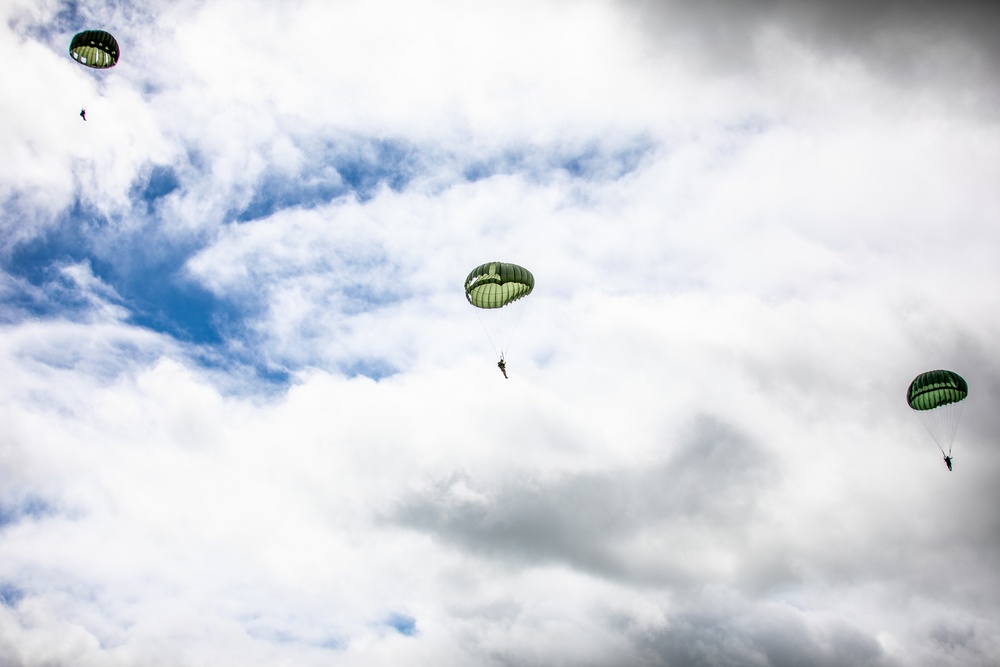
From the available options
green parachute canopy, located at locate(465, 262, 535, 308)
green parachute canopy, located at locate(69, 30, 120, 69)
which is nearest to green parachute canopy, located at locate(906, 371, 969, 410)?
green parachute canopy, located at locate(465, 262, 535, 308)

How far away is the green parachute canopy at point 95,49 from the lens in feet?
215

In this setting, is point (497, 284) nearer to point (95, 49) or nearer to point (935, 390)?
point (935, 390)

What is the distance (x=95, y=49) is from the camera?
6625 cm

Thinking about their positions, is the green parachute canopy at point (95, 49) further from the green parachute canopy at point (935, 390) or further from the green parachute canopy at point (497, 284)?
the green parachute canopy at point (935, 390)

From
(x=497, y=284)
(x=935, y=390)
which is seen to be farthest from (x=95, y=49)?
(x=935, y=390)

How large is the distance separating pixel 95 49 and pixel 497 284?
153ft

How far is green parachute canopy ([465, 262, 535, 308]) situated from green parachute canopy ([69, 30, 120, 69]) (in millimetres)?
43408

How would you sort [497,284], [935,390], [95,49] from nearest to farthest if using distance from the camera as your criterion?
[497,284] < [935,390] < [95,49]

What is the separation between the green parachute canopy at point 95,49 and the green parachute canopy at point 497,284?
142 ft

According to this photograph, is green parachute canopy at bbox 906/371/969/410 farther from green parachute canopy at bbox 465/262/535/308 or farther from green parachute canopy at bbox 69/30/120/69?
Answer: green parachute canopy at bbox 69/30/120/69

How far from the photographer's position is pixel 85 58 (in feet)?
216

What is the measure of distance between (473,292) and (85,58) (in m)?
45.3

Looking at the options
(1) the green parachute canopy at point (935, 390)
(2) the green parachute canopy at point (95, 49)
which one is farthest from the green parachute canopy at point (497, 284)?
(2) the green parachute canopy at point (95, 49)

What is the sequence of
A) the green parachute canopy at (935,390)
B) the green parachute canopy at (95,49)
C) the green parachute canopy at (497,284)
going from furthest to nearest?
the green parachute canopy at (95,49) < the green parachute canopy at (935,390) < the green parachute canopy at (497,284)
